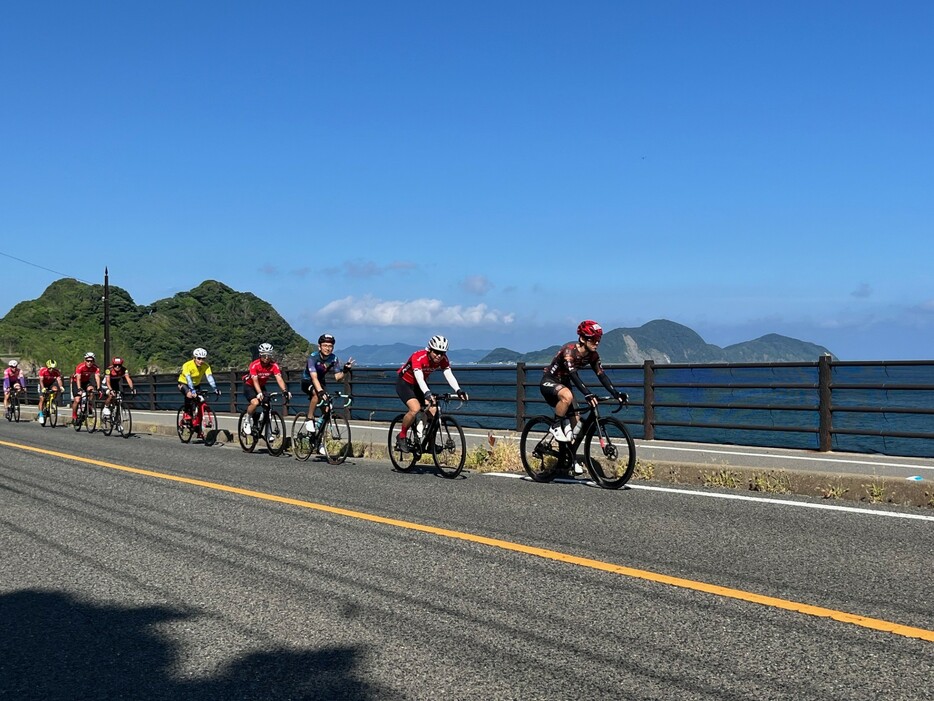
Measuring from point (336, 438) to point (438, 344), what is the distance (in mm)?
3308

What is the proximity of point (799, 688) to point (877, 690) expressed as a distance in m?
0.31

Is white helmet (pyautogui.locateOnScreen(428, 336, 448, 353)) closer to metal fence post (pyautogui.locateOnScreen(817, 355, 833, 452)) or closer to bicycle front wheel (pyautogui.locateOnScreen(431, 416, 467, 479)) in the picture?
bicycle front wheel (pyautogui.locateOnScreen(431, 416, 467, 479))

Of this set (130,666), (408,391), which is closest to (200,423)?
(408,391)

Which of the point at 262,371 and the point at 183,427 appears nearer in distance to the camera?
the point at 262,371

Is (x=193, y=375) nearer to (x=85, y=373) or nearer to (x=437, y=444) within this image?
(x=85, y=373)

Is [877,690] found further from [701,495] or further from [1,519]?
[1,519]

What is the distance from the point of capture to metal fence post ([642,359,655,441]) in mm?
15383

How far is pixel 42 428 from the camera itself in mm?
24312

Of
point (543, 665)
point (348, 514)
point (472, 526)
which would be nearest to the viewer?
point (543, 665)

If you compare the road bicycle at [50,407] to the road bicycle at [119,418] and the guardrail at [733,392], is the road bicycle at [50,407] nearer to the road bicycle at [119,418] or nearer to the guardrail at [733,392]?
the road bicycle at [119,418]

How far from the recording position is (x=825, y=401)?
1316 centimetres

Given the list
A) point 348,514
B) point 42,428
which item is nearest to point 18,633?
point 348,514

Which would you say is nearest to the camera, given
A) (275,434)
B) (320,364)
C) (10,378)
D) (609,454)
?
(609,454)

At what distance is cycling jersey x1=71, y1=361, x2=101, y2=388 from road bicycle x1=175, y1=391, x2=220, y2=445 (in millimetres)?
5805
